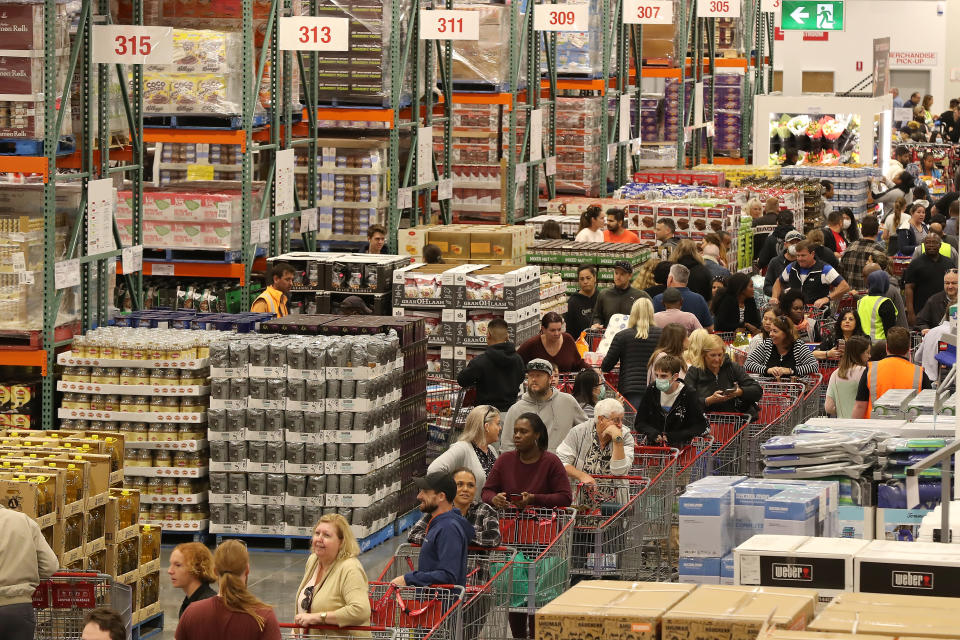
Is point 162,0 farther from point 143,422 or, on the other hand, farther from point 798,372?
point 798,372

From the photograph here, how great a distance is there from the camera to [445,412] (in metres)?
13.7

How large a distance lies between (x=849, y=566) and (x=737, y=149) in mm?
28386

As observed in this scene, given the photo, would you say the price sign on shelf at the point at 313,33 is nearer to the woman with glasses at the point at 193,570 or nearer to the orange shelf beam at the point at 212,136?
the orange shelf beam at the point at 212,136

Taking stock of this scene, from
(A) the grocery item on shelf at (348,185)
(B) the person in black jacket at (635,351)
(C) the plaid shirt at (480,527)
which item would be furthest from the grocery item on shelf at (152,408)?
(A) the grocery item on shelf at (348,185)

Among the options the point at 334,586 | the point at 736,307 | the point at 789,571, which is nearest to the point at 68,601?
the point at 334,586

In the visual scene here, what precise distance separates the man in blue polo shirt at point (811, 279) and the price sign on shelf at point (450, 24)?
14.0ft

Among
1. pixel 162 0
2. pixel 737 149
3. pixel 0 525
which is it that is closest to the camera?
pixel 0 525

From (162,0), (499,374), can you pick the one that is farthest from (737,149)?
(499,374)

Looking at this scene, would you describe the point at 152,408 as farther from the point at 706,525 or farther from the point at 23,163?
the point at 706,525

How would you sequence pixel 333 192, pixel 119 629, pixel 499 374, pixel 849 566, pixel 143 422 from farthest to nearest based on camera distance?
pixel 333 192 < pixel 499 374 < pixel 143 422 < pixel 119 629 < pixel 849 566

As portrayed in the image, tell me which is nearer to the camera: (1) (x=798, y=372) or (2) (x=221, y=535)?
(2) (x=221, y=535)

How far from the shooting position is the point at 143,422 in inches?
471

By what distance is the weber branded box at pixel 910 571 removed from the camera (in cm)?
662

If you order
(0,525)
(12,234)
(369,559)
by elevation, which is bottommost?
(369,559)
